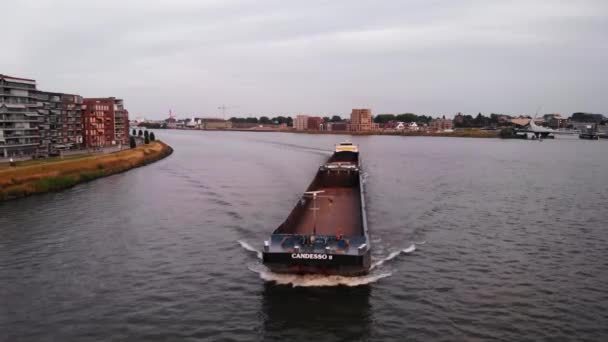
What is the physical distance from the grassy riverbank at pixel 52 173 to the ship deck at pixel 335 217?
27908mm

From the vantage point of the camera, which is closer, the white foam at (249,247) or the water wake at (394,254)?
the water wake at (394,254)

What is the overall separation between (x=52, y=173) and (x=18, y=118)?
2170 cm

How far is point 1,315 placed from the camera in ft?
60.3

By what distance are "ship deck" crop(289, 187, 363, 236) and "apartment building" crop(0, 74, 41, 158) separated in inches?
1846

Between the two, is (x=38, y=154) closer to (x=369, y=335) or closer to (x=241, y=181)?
(x=241, y=181)

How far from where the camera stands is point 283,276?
70.0ft

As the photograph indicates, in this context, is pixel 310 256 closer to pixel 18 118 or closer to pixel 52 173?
pixel 52 173

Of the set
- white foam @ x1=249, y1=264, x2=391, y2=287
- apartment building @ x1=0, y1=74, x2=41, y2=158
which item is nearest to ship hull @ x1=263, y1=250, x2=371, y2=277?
white foam @ x1=249, y1=264, x2=391, y2=287

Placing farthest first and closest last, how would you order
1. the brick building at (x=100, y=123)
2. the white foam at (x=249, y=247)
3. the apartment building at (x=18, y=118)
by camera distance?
the brick building at (x=100, y=123) → the apartment building at (x=18, y=118) → the white foam at (x=249, y=247)

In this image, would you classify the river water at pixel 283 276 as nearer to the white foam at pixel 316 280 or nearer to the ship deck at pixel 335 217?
the white foam at pixel 316 280

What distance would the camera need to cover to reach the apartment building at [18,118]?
6390 cm

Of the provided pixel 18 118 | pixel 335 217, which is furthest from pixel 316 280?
Answer: pixel 18 118

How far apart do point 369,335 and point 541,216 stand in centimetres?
2498

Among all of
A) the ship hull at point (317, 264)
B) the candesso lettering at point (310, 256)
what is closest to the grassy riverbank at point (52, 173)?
the ship hull at point (317, 264)
